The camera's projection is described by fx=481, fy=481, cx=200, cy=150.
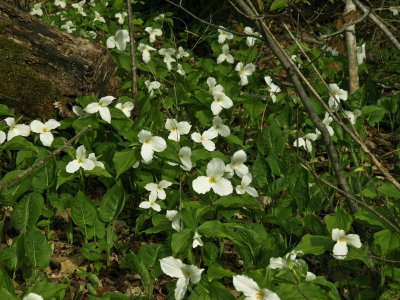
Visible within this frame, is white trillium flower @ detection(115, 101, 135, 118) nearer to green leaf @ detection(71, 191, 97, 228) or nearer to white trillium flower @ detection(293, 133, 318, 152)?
green leaf @ detection(71, 191, 97, 228)

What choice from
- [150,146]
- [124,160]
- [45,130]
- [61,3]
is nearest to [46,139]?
[45,130]

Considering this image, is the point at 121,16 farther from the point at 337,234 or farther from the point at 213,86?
the point at 337,234

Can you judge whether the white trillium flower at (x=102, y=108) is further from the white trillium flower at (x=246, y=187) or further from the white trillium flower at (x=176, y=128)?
the white trillium flower at (x=246, y=187)

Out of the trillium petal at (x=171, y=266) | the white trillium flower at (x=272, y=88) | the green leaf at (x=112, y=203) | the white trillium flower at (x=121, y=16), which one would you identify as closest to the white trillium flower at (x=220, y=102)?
the white trillium flower at (x=272, y=88)

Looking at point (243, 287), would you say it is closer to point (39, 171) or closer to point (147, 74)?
point (39, 171)

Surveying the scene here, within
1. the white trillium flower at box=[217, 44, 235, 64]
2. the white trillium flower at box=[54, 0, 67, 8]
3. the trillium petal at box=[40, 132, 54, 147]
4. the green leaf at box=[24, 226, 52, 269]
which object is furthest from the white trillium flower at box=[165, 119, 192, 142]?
the white trillium flower at box=[54, 0, 67, 8]

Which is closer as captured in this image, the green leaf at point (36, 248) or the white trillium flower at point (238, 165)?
the green leaf at point (36, 248)

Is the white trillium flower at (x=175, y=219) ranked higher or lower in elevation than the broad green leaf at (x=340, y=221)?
lower

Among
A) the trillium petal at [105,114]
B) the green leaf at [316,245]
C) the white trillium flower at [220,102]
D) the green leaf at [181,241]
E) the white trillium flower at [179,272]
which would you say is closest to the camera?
the white trillium flower at [179,272]
